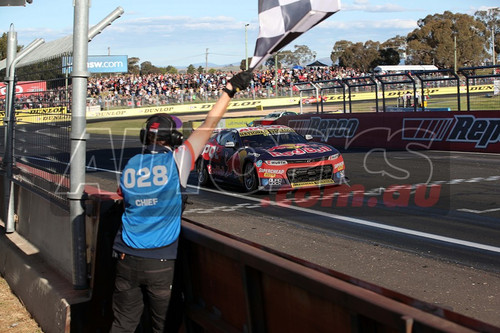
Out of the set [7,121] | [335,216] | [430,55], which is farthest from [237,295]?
[430,55]

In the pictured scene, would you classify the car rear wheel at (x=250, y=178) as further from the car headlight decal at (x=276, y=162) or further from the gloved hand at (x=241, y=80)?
the gloved hand at (x=241, y=80)

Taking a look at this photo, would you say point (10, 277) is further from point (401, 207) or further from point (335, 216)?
point (401, 207)

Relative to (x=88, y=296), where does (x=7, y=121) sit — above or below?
above

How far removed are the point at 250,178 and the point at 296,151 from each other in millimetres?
1162

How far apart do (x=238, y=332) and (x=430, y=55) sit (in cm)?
8855

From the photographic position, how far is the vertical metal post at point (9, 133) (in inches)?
326

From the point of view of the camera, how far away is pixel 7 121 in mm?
8383

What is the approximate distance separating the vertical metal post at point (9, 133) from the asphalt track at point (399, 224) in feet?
10.6

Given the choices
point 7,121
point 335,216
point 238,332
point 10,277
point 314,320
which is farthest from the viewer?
point 335,216

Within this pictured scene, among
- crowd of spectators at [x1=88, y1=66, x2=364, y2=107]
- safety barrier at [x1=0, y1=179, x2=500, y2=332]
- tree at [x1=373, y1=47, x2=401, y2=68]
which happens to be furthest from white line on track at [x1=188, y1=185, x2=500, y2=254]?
tree at [x1=373, y1=47, x2=401, y2=68]

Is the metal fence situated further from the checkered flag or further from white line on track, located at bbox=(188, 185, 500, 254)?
white line on track, located at bbox=(188, 185, 500, 254)

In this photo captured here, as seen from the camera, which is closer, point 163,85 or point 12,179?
point 12,179

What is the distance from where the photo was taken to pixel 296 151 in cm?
1305

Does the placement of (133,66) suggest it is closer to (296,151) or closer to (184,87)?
(184,87)
